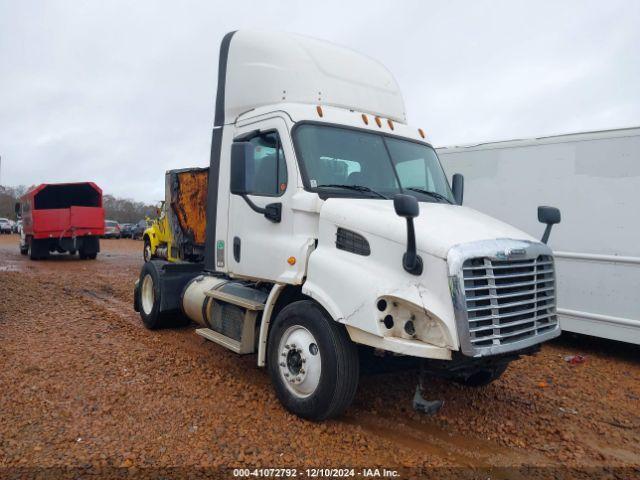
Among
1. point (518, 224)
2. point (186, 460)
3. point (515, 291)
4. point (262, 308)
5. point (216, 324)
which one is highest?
point (518, 224)

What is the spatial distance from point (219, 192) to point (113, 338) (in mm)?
2806

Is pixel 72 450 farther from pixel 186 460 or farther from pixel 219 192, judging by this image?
pixel 219 192

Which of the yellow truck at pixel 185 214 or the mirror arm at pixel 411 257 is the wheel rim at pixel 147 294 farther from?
the mirror arm at pixel 411 257

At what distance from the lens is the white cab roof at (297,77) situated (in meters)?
5.24

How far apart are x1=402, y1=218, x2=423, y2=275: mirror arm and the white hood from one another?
0.36 ft

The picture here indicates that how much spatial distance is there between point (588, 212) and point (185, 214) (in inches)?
226

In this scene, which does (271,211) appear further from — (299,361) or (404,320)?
(404,320)

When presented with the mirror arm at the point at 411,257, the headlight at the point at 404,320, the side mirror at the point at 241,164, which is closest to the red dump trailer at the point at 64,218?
the side mirror at the point at 241,164

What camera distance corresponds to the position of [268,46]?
5.37 m

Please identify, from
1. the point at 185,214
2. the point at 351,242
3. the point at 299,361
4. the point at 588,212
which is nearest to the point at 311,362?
the point at 299,361

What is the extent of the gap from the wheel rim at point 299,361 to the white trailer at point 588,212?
4.24 metres

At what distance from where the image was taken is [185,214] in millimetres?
7680

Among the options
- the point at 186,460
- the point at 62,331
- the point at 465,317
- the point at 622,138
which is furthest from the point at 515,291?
the point at 62,331

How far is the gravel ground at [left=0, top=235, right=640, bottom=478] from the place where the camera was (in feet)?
12.2
